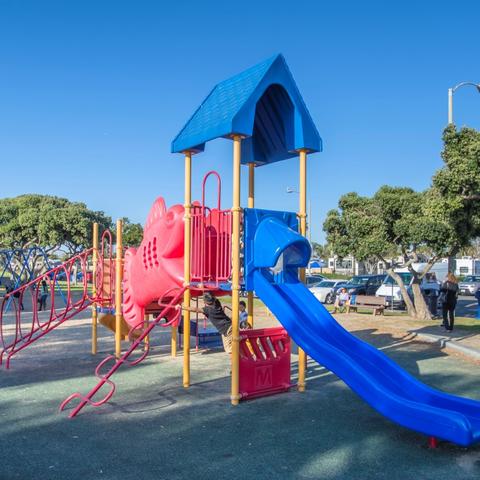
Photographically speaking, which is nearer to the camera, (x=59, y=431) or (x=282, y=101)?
(x=59, y=431)

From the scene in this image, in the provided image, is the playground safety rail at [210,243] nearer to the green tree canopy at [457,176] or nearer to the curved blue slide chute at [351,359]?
the curved blue slide chute at [351,359]

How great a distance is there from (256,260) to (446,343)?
275 inches

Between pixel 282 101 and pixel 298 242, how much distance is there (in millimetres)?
2493

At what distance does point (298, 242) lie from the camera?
7.56 metres

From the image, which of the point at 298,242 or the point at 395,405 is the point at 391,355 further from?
the point at 395,405

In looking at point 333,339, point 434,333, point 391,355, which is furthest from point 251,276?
point 434,333

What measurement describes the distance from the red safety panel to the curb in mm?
4699

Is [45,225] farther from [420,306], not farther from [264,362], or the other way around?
[264,362]

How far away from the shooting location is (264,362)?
308 inches

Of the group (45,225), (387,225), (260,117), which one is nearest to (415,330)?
(387,225)

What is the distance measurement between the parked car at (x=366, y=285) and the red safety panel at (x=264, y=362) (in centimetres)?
1924

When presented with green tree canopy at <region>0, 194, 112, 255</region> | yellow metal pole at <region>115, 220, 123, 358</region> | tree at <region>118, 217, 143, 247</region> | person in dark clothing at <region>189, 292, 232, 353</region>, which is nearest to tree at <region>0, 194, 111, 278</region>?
green tree canopy at <region>0, 194, 112, 255</region>

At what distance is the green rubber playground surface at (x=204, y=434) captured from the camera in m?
4.89

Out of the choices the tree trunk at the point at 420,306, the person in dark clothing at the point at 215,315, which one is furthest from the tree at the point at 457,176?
the tree trunk at the point at 420,306
